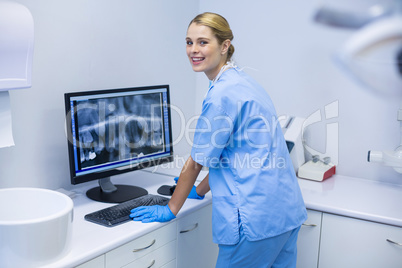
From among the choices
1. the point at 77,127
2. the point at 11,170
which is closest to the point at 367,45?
the point at 77,127

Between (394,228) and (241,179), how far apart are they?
75cm

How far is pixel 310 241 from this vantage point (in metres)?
2.04

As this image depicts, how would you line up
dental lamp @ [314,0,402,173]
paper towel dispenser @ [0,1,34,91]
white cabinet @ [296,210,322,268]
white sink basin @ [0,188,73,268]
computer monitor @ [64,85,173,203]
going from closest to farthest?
dental lamp @ [314,0,402,173] → white sink basin @ [0,188,73,268] → paper towel dispenser @ [0,1,34,91] → computer monitor @ [64,85,173,203] → white cabinet @ [296,210,322,268]

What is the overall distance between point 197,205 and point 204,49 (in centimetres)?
64

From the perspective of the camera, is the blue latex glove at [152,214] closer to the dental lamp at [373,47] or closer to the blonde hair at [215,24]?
the blonde hair at [215,24]

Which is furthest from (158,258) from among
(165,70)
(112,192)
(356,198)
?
(165,70)

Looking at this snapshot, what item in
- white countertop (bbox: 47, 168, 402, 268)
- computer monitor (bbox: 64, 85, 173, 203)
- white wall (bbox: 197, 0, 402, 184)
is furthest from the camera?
white wall (bbox: 197, 0, 402, 184)

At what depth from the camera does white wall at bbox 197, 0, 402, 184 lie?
233 cm

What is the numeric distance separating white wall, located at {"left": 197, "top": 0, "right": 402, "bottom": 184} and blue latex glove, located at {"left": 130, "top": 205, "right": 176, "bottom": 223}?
44.1 inches

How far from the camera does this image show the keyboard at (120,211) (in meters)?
1.62

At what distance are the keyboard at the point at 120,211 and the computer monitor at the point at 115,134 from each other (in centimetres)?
7

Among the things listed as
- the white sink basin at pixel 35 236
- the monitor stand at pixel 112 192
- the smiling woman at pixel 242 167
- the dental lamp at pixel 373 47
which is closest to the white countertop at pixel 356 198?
the smiling woman at pixel 242 167

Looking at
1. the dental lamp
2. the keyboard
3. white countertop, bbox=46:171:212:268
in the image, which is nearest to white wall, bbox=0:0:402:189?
white countertop, bbox=46:171:212:268

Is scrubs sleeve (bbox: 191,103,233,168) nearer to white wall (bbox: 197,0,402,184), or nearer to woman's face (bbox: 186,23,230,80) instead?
woman's face (bbox: 186,23,230,80)
